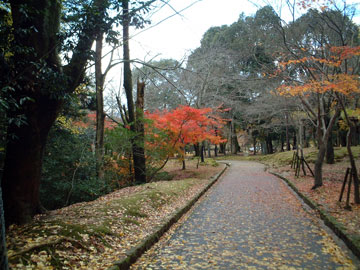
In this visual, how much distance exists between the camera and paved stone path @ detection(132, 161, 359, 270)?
4.20 m

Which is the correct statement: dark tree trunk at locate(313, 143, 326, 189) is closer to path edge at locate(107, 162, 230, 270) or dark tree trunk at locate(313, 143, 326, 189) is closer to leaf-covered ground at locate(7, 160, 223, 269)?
path edge at locate(107, 162, 230, 270)

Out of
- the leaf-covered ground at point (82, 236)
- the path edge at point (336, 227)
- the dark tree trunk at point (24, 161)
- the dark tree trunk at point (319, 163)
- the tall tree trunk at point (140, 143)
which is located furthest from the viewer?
the tall tree trunk at point (140, 143)

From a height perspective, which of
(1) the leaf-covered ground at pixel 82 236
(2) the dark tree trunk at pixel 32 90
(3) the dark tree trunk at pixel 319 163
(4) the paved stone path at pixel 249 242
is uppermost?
(2) the dark tree trunk at pixel 32 90

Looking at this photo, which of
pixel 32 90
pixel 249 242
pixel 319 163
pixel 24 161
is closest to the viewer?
pixel 32 90

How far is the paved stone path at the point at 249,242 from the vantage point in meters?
4.20

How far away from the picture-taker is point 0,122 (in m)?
5.12

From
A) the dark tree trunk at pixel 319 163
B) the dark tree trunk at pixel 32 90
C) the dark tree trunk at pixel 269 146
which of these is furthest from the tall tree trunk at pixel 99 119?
the dark tree trunk at pixel 269 146

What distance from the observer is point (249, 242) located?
5.18 m

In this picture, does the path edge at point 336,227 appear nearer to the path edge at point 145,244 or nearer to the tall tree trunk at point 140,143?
the path edge at point 145,244

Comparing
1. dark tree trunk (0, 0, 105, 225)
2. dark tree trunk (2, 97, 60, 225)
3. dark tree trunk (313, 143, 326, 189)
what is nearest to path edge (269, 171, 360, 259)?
dark tree trunk (313, 143, 326, 189)

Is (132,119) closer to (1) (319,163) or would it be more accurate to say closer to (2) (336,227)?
(1) (319,163)

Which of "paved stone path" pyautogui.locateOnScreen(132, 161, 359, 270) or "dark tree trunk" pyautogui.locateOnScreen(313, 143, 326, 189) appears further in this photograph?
"dark tree trunk" pyautogui.locateOnScreen(313, 143, 326, 189)

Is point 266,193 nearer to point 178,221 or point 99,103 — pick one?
point 178,221

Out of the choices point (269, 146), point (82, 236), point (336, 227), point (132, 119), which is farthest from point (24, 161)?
point (269, 146)
